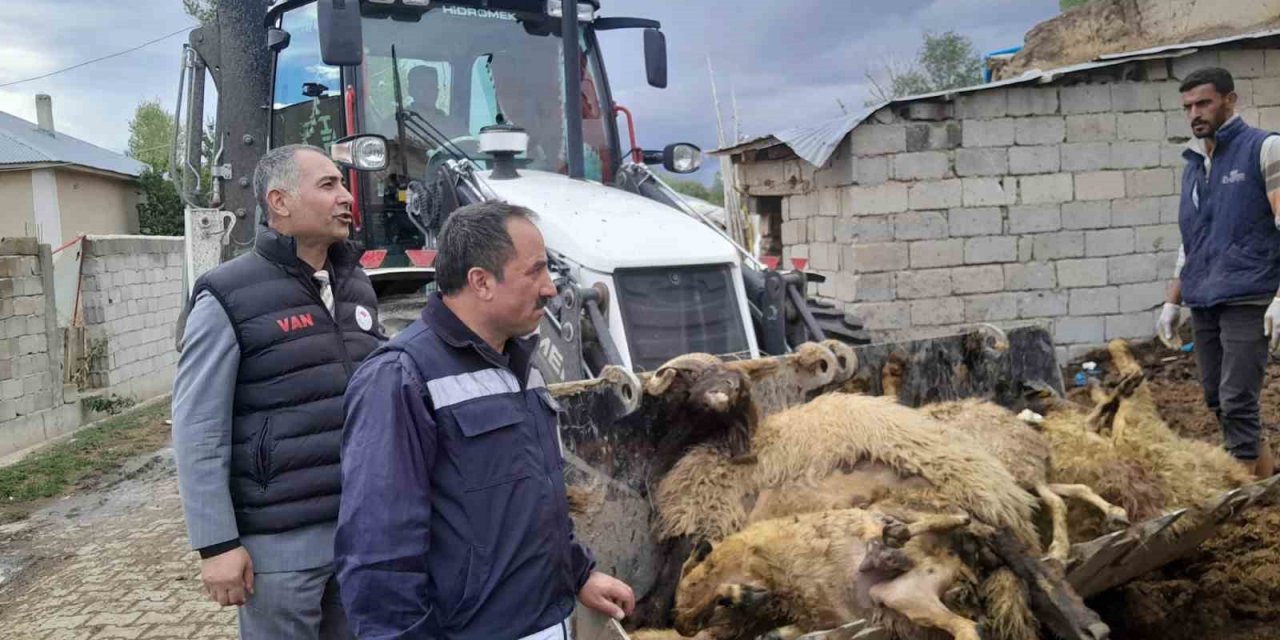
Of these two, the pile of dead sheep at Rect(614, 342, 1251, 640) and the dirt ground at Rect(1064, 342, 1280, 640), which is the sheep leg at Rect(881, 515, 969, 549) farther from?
the dirt ground at Rect(1064, 342, 1280, 640)

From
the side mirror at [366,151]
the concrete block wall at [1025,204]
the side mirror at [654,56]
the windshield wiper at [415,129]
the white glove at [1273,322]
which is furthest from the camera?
the concrete block wall at [1025,204]

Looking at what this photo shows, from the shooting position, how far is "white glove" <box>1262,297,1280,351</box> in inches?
161

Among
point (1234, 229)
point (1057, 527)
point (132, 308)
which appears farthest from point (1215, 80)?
point (132, 308)

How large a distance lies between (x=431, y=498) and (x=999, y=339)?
3.07 metres

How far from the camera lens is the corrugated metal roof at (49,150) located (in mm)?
24281

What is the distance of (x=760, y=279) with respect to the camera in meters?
4.73

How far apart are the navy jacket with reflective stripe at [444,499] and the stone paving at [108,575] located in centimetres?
314

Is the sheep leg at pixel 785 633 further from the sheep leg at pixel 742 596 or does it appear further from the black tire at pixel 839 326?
the black tire at pixel 839 326

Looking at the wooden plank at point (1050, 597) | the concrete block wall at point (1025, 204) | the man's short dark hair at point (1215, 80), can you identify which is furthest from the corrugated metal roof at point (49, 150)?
the wooden plank at point (1050, 597)

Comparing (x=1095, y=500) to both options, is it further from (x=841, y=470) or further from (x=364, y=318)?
(x=364, y=318)

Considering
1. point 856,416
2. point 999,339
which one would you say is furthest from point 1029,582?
point 999,339

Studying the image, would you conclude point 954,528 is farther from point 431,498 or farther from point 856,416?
point 431,498

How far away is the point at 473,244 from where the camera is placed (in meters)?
2.02

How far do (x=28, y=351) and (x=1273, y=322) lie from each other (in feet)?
31.4
